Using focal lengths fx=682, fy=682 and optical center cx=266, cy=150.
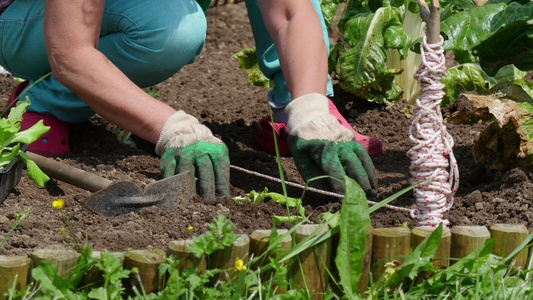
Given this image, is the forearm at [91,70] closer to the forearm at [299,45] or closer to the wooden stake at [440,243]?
the forearm at [299,45]

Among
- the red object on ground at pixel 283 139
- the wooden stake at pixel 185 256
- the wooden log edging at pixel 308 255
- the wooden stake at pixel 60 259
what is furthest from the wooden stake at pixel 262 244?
the red object on ground at pixel 283 139

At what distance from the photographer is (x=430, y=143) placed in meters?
1.91

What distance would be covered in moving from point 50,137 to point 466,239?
5.89 ft

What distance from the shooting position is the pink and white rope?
1884mm

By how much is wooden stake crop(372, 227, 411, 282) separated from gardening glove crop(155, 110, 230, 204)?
660mm

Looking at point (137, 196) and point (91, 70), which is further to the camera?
point (91, 70)

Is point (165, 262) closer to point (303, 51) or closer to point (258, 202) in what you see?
point (258, 202)

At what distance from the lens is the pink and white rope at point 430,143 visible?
1.88 metres

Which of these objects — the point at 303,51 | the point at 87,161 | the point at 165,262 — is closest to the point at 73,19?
the point at 87,161

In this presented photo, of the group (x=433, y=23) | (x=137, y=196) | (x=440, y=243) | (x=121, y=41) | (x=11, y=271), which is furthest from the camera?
(x=121, y=41)

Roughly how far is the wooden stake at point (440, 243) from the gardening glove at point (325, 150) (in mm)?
468

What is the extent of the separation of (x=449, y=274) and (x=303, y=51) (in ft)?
3.46

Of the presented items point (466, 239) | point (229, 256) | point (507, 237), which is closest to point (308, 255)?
point (229, 256)

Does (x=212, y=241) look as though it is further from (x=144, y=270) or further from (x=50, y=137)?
(x=50, y=137)
